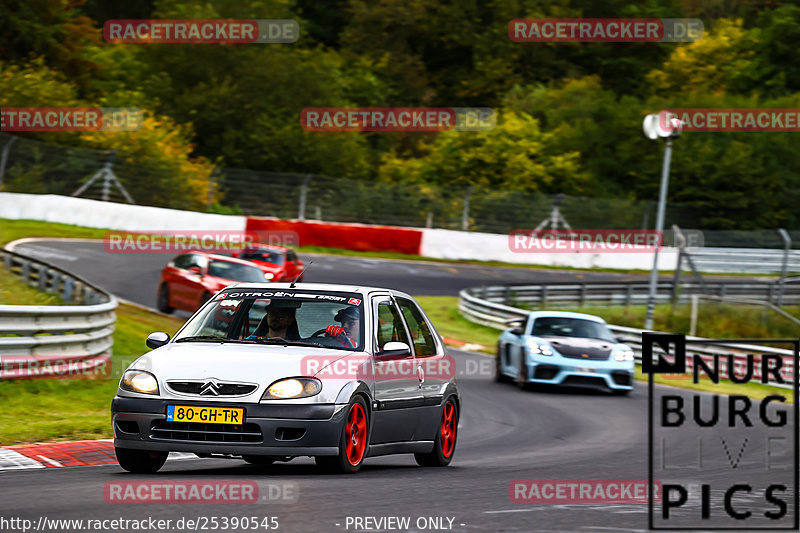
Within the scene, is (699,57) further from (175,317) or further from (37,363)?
(37,363)

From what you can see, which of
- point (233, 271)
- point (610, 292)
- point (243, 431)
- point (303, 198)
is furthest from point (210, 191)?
point (243, 431)

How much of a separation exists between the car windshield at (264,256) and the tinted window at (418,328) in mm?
16690

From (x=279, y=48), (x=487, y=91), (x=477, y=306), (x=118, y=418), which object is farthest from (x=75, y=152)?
(x=487, y=91)

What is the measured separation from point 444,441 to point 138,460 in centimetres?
290

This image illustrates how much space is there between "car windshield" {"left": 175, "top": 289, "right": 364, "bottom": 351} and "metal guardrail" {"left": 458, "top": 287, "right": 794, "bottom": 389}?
14.8 meters

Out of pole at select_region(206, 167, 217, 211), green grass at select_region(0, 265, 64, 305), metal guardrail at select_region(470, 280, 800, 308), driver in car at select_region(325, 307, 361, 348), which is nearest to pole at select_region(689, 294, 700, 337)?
metal guardrail at select_region(470, 280, 800, 308)

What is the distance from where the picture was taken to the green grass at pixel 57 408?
11.3 meters

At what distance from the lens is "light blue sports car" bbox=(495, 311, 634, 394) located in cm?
1923

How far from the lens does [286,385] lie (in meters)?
8.48

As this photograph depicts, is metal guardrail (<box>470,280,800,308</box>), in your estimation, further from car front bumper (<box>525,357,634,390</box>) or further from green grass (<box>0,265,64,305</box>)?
green grass (<box>0,265,64,305</box>)

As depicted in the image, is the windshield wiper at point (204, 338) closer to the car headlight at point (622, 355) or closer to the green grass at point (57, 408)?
the green grass at point (57, 408)

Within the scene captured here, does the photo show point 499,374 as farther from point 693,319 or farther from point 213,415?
point 213,415

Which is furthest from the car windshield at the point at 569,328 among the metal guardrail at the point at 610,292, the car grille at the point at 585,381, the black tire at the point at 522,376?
the metal guardrail at the point at 610,292

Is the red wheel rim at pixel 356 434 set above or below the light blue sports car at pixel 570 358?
above
